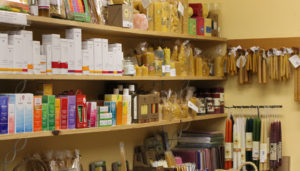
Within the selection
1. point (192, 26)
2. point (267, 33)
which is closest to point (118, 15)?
point (192, 26)

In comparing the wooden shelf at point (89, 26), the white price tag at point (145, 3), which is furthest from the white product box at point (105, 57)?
the white price tag at point (145, 3)

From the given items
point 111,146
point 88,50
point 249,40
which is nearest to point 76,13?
point 88,50

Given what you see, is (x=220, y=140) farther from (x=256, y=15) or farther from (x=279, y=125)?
(x=256, y=15)

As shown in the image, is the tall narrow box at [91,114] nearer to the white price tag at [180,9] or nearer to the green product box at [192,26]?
the white price tag at [180,9]

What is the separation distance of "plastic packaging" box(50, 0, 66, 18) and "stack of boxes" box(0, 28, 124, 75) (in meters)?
0.13

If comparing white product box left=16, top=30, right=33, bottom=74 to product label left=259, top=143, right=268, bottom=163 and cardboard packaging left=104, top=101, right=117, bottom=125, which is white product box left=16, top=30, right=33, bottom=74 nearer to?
cardboard packaging left=104, top=101, right=117, bottom=125

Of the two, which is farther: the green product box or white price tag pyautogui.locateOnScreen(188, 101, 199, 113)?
the green product box

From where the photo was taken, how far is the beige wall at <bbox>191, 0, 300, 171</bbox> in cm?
479

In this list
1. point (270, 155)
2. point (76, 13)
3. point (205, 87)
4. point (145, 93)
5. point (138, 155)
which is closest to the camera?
point (76, 13)

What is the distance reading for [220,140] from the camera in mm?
5066

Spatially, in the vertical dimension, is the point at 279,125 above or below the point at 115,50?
below

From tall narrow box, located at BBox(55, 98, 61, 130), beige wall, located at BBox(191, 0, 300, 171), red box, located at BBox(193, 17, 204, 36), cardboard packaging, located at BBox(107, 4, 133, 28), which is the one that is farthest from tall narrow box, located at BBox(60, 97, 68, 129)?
beige wall, located at BBox(191, 0, 300, 171)

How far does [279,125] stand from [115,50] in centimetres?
196

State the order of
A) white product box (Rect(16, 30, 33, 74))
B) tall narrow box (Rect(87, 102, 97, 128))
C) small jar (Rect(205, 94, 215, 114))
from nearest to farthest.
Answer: white product box (Rect(16, 30, 33, 74)), tall narrow box (Rect(87, 102, 97, 128)), small jar (Rect(205, 94, 215, 114))
